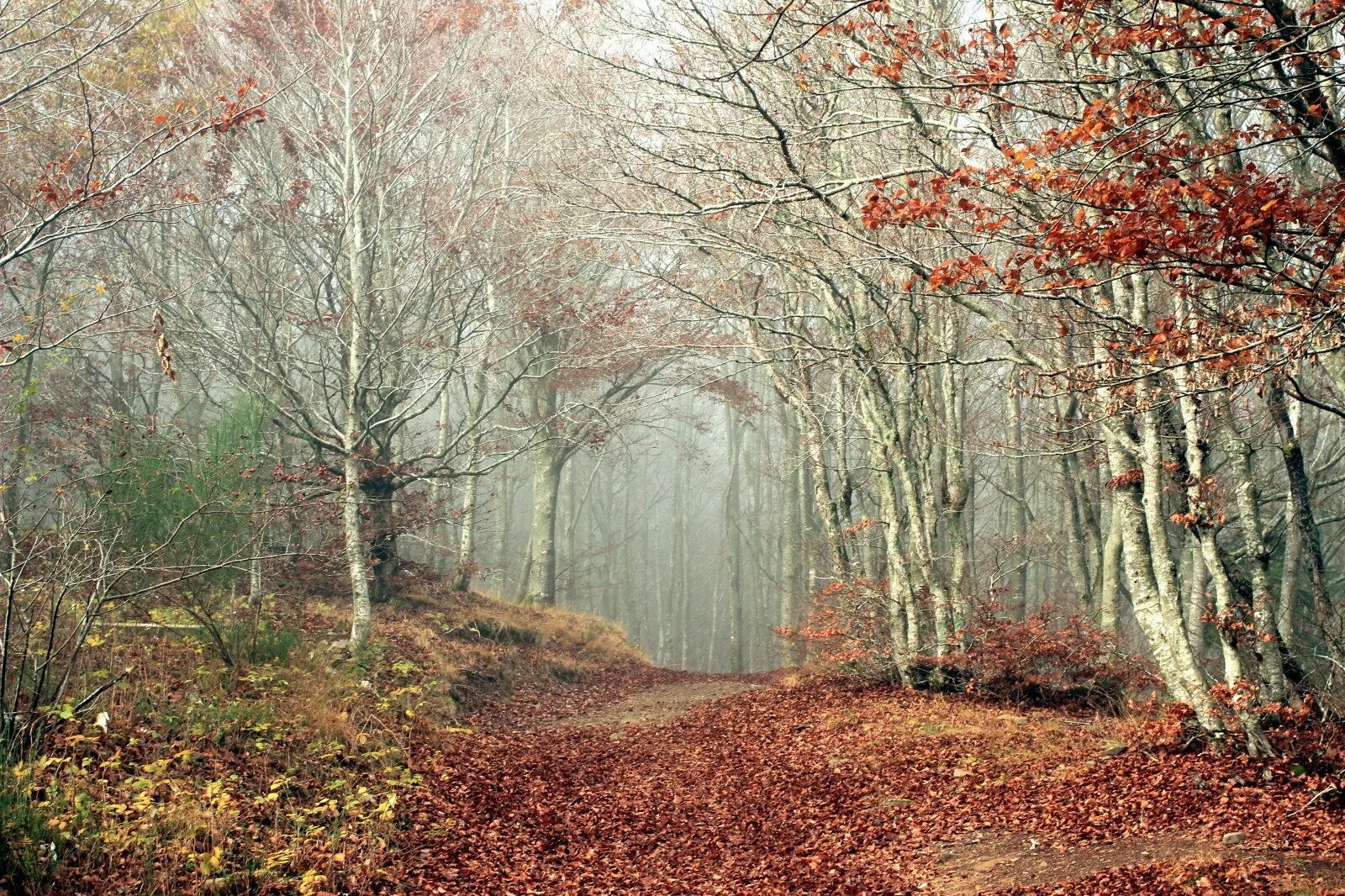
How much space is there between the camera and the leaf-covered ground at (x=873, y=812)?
17.6 feet

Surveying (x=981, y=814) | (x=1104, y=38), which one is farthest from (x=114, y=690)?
(x=1104, y=38)

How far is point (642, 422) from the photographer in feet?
63.5

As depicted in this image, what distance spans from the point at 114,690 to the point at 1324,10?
8.79m

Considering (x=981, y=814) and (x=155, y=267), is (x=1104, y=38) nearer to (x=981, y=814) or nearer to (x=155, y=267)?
(x=981, y=814)

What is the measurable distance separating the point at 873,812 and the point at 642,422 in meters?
12.7

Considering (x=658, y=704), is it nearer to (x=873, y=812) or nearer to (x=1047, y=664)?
(x=1047, y=664)

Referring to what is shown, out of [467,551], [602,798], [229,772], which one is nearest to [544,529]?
[467,551]

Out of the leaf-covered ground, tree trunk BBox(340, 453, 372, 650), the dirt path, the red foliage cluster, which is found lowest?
the leaf-covered ground

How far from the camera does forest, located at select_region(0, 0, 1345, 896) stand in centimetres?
546

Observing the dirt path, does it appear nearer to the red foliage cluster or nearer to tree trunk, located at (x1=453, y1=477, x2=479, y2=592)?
the red foliage cluster

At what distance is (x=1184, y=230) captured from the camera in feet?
16.0

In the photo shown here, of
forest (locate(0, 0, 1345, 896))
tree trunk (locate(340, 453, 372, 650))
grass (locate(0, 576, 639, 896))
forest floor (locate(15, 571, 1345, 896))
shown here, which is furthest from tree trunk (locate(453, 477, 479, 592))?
tree trunk (locate(340, 453, 372, 650))

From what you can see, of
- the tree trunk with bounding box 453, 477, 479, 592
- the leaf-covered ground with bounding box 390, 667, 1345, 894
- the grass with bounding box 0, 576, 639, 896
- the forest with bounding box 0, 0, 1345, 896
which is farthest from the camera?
the tree trunk with bounding box 453, 477, 479, 592

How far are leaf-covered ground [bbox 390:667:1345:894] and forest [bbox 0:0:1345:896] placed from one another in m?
0.05
